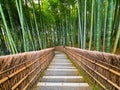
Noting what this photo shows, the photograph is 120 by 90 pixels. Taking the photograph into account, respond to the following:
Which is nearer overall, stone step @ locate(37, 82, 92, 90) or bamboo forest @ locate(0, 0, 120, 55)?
stone step @ locate(37, 82, 92, 90)

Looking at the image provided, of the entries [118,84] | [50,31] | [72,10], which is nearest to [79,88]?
[118,84]

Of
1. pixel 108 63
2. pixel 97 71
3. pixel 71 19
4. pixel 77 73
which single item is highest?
pixel 71 19

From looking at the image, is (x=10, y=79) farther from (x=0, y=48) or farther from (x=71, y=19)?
(x=71, y=19)

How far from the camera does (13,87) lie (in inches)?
106

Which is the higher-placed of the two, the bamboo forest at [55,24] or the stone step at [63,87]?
the bamboo forest at [55,24]

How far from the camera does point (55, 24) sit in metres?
22.8

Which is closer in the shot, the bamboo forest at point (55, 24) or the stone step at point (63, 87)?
the stone step at point (63, 87)

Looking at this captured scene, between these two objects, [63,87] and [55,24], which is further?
[55,24]

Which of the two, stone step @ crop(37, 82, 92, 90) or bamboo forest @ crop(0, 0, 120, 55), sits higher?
bamboo forest @ crop(0, 0, 120, 55)

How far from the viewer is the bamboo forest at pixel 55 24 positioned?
29.7 feet

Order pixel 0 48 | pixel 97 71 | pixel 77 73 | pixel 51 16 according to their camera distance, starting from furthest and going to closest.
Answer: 1. pixel 51 16
2. pixel 0 48
3. pixel 77 73
4. pixel 97 71

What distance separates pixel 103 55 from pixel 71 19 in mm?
12923

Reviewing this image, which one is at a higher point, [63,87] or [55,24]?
[55,24]

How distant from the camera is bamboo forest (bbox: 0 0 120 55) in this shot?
904 centimetres
